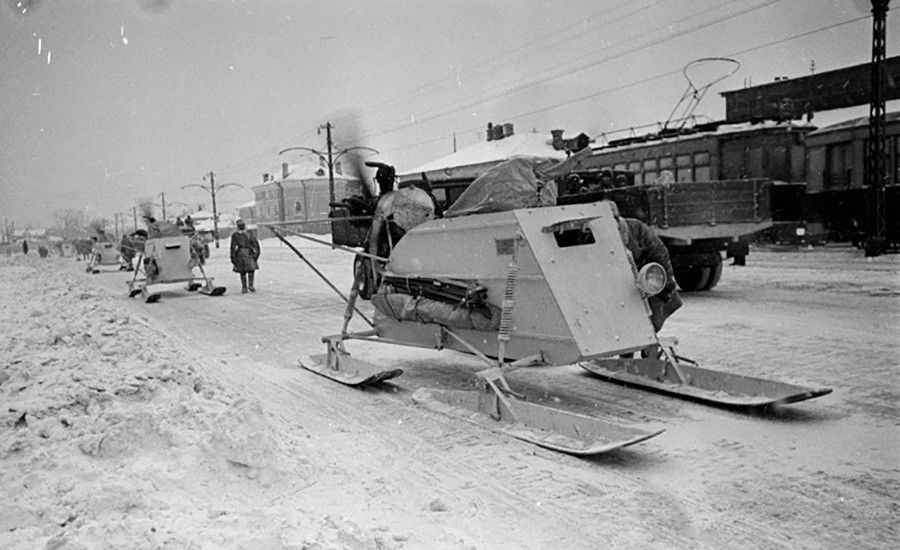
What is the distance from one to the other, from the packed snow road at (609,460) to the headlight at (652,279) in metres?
0.94

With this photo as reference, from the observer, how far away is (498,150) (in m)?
44.4

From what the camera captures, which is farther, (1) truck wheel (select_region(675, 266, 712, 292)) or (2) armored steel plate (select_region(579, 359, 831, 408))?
(1) truck wheel (select_region(675, 266, 712, 292))

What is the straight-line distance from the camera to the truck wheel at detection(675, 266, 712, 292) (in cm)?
1349

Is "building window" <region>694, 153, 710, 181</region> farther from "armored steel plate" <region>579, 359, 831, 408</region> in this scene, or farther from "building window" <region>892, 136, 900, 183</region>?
"armored steel plate" <region>579, 359, 831, 408</region>

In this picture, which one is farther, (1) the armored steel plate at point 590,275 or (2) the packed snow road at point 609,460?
(1) the armored steel plate at point 590,275

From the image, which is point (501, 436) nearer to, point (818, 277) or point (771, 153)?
point (818, 277)

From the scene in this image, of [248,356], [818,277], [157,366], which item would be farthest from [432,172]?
[157,366]

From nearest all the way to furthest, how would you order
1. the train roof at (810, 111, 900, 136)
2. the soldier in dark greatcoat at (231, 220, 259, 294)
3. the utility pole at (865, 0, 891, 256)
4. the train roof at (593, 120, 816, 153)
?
the soldier in dark greatcoat at (231, 220, 259, 294), the utility pole at (865, 0, 891, 256), the train roof at (593, 120, 816, 153), the train roof at (810, 111, 900, 136)

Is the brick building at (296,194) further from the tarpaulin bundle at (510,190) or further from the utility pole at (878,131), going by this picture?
the tarpaulin bundle at (510,190)

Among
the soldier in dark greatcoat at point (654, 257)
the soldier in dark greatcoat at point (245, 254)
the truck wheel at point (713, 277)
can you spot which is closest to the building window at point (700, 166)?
the truck wheel at point (713, 277)

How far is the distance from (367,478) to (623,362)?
3.26 m

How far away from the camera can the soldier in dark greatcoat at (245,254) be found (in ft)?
56.0

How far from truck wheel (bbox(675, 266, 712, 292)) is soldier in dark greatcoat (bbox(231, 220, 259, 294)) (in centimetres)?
959

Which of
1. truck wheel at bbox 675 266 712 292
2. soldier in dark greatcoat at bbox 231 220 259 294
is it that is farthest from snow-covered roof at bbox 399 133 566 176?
A: truck wheel at bbox 675 266 712 292
